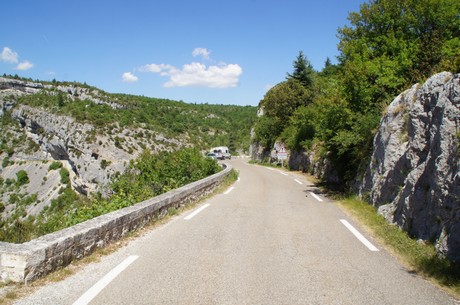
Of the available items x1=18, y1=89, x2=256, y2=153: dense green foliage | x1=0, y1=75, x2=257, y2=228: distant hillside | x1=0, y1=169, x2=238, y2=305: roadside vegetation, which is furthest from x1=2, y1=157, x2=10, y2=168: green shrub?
x1=0, y1=169, x2=238, y2=305: roadside vegetation

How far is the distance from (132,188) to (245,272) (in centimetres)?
769

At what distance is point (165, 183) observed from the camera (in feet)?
47.7

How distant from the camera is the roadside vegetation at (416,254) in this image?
4855 mm

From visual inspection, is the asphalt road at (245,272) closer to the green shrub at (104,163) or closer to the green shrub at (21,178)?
the green shrub at (104,163)

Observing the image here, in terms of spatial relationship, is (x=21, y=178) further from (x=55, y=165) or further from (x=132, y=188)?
(x=132, y=188)

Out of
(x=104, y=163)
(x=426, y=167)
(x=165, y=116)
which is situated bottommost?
(x=104, y=163)

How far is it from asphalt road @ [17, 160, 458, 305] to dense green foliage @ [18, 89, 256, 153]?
34.8 meters

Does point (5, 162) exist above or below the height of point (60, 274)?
below

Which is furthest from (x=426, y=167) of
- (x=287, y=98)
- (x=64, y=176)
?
(x=64, y=176)

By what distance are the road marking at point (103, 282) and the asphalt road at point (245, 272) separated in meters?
0.01

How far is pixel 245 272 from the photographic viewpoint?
511 centimetres

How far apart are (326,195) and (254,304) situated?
39.5 feet

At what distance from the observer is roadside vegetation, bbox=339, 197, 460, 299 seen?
15.9ft

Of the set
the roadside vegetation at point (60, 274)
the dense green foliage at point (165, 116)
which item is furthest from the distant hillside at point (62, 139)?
the roadside vegetation at point (60, 274)
